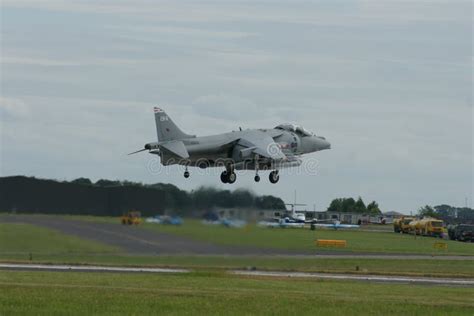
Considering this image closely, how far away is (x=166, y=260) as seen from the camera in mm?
52281

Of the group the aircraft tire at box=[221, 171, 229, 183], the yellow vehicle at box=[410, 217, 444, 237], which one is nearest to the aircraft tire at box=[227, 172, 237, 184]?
the aircraft tire at box=[221, 171, 229, 183]

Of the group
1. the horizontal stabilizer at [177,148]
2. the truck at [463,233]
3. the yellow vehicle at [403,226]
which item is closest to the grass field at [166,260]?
the horizontal stabilizer at [177,148]

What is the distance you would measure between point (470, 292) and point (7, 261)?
27.8 m

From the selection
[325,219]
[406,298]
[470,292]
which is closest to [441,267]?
[470,292]

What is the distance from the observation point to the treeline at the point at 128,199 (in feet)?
136

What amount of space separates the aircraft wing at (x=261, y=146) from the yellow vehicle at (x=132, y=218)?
2085 centimetres

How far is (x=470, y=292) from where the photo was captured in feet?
155

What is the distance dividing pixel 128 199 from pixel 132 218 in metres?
0.82

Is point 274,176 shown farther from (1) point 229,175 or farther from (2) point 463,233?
(2) point 463,233

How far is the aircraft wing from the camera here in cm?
6341

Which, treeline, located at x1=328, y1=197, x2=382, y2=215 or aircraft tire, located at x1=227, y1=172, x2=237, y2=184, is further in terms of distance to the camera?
treeline, located at x1=328, y1=197, x2=382, y2=215

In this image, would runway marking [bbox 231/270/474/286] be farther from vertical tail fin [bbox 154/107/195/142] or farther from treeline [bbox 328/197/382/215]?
treeline [bbox 328/197/382/215]

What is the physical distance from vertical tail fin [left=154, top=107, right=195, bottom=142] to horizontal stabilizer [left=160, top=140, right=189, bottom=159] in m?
1.19

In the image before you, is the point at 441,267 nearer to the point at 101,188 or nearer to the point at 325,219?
the point at 101,188
